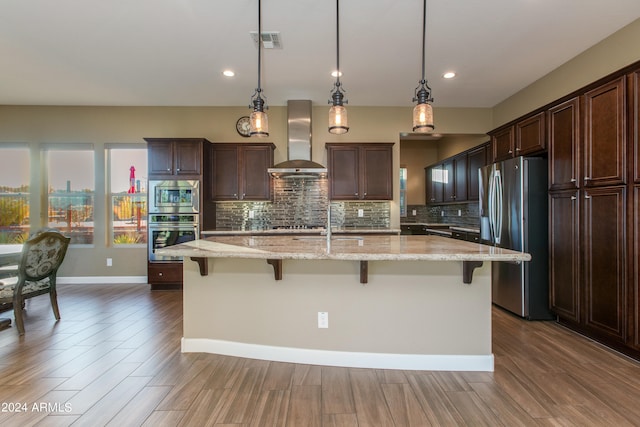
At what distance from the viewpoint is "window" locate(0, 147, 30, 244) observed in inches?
191

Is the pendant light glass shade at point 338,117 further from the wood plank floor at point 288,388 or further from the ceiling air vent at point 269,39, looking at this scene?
the wood plank floor at point 288,388

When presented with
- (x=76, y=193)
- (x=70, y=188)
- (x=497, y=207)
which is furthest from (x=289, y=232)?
(x=70, y=188)

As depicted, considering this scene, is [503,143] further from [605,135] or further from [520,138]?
[605,135]

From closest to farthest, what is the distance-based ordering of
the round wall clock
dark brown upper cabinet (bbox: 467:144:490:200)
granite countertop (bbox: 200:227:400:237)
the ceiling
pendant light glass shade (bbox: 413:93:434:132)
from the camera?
pendant light glass shade (bbox: 413:93:434:132) < the ceiling < granite countertop (bbox: 200:227:400:237) < dark brown upper cabinet (bbox: 467:144:490:200) < the round wall clock

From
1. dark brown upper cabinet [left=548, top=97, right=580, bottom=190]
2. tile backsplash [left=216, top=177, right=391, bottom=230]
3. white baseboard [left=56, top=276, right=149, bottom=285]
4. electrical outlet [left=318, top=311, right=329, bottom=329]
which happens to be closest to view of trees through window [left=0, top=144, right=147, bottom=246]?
white baseboard [left=56, top=276, right=149, bottom=285]

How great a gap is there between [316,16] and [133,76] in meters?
2.62

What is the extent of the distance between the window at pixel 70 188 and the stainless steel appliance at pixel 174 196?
141 cm

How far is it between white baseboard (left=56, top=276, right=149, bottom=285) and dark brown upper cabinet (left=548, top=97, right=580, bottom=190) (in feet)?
19.1

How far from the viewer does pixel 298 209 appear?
16.2ft

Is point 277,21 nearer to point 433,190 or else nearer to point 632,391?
point 632,391

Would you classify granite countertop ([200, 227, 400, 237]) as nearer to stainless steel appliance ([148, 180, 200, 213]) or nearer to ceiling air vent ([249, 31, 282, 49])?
stainless steel appliance ([148, 180, 200, 213])

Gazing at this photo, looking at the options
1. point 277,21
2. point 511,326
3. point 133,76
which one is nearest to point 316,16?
point 277,21

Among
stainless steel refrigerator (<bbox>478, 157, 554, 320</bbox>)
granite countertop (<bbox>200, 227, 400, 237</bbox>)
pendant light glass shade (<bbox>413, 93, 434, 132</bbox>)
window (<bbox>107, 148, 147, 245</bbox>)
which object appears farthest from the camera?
window (<bbox>107, 148, 147, 245</bbox>)

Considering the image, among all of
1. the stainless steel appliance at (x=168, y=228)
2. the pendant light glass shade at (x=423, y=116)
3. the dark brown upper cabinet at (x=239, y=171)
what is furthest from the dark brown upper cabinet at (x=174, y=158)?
the pendant light glass shade at (x=423, y=116)
